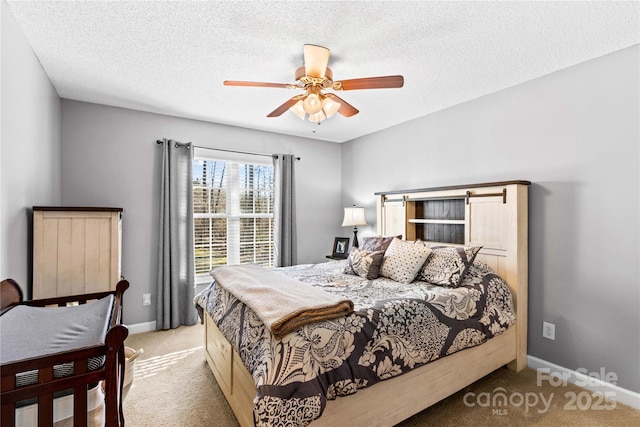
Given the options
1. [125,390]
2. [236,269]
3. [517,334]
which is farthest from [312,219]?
[125,390]

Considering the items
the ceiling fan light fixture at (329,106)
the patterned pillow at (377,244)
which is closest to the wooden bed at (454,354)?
the patterned pillow at (377,244)

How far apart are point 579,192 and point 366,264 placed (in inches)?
70.6

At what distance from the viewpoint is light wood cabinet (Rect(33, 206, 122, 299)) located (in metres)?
2.33

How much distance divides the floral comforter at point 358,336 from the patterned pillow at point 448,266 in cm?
8

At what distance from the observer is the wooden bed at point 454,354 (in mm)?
1746

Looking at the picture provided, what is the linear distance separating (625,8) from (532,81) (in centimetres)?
95

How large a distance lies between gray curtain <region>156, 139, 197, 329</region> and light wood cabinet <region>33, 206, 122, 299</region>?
921 mm

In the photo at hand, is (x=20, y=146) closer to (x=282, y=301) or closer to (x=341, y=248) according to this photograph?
(x=282, y=301)

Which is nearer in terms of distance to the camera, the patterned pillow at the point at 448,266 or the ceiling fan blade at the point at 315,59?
the ceiling fan blade at the point at 315,59

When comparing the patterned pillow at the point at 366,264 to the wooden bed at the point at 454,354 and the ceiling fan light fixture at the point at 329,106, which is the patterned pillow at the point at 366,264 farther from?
the ceiling fan light fixture at the point at 329,106

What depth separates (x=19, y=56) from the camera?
199 cm

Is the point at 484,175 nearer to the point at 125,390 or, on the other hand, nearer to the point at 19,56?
the point at 125,390

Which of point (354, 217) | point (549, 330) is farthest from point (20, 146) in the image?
point (549, 330)

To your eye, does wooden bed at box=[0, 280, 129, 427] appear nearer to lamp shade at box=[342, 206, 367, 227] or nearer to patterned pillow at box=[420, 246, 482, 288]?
patterned pillow at box=[420, 246, 482, 288]
